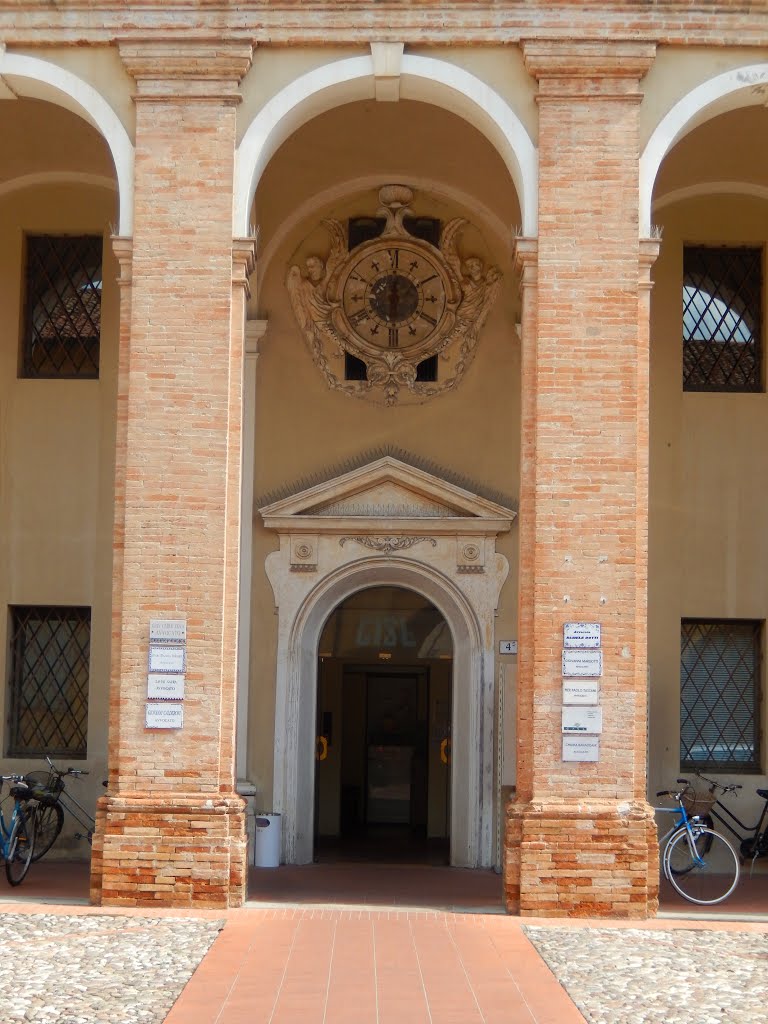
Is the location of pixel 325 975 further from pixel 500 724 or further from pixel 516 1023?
pixel 500 724

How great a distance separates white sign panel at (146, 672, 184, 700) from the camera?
10.5 m

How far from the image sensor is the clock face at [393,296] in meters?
13.9

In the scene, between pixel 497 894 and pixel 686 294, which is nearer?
pixel 497 894

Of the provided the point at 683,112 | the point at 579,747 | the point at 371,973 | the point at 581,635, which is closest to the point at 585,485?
the point at 581,635

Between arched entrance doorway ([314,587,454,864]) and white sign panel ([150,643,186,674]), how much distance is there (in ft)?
11.3

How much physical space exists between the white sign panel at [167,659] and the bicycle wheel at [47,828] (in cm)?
273

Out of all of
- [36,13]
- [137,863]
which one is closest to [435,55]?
[36,13]

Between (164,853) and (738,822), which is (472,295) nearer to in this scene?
(738,822)

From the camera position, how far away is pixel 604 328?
35.2 ft

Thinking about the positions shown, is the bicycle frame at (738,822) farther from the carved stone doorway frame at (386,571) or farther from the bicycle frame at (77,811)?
the bicycle frame at (77,811)

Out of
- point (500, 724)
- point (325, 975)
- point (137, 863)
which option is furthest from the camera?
point (500, 724)

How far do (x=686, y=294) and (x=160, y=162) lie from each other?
557 centimetres

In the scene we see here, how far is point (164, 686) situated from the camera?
34.5 feet

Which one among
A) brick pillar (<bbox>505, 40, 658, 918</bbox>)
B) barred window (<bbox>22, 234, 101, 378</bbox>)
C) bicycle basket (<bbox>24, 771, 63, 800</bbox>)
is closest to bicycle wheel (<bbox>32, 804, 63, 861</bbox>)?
bicycle basket (<bbox>24, 771, 63, 800</bbox>)
